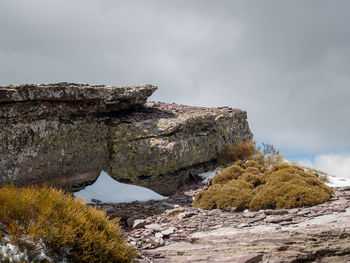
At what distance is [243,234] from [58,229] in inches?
143

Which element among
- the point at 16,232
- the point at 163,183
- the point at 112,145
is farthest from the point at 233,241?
the point at 112,145

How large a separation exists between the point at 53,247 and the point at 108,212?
505 cm

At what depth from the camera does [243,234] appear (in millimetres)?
6605

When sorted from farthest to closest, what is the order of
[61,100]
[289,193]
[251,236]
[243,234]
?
1. [61,100]
2. [289,193]
3. [243,234]
4. [251,236]

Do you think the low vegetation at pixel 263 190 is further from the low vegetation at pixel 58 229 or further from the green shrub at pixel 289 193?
the low vegetation at pixel 58 229

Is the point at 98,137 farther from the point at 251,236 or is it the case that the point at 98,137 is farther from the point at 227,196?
the point at 251,236

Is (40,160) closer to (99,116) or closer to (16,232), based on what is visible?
(99,116)

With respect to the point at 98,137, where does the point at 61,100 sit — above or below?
above

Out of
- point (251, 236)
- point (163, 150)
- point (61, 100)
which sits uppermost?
point (61, 100)

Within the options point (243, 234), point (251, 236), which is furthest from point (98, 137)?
point (251, 236)

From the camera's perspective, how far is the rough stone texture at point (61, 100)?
9297 millimetres

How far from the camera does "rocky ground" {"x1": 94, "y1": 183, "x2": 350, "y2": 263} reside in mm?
5809

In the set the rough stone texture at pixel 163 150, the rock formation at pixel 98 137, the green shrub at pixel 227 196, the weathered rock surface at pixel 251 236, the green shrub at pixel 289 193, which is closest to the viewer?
the weathered rock surface at pixel 251 236

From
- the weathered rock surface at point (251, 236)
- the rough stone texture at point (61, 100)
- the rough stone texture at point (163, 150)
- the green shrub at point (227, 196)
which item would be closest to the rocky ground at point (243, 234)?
the weathered rock surface at point (251, 236)
